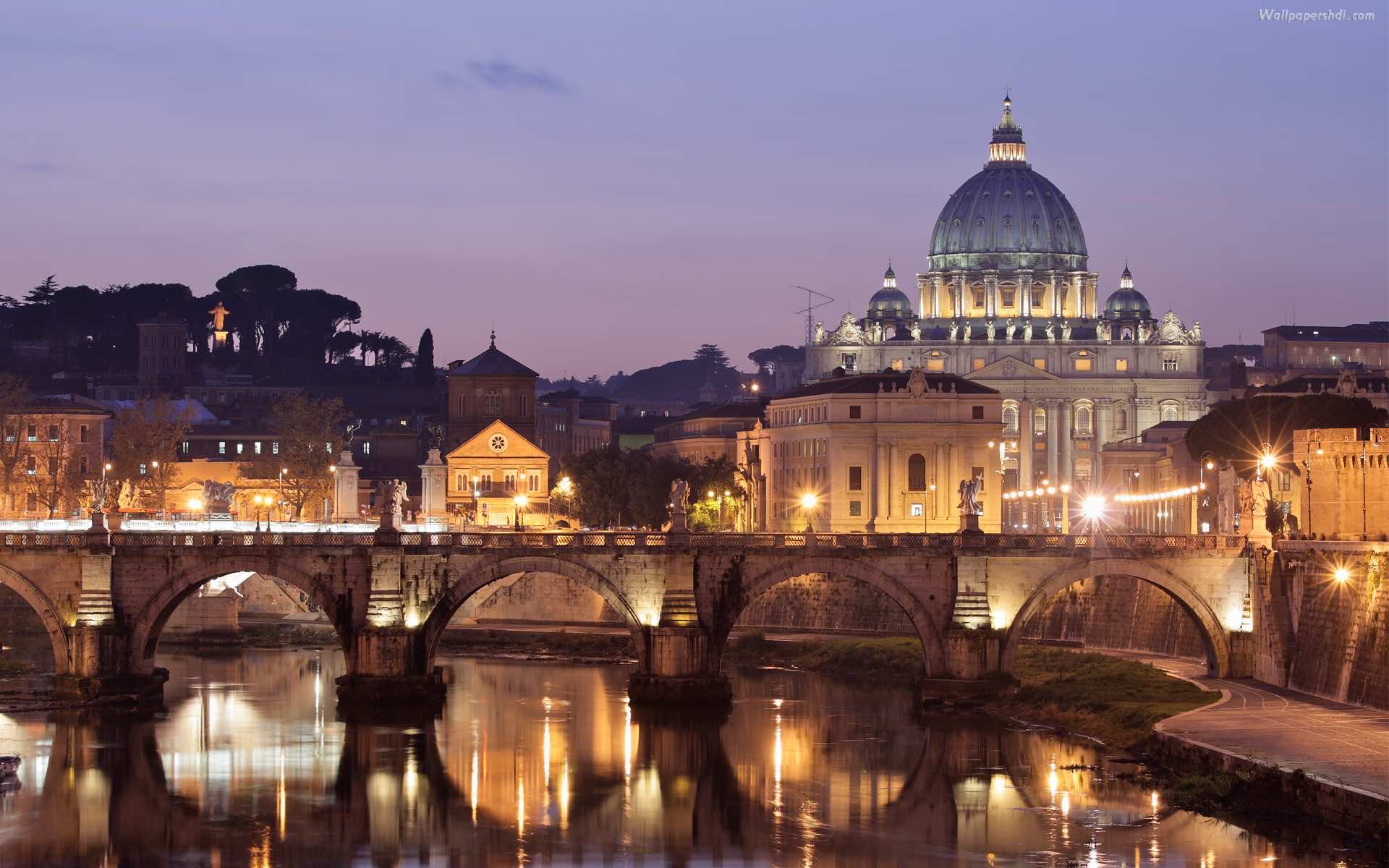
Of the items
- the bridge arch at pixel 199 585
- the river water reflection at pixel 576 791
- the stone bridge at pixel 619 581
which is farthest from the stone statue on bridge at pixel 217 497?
the river water reflection at pixel 576 791

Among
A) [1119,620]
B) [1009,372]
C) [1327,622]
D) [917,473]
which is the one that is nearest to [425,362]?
[1009,372]

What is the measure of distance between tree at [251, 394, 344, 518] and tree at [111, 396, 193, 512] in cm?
548

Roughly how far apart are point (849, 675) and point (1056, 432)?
113 meters

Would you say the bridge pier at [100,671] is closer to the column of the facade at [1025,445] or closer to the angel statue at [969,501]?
the angel statue at [969,501]

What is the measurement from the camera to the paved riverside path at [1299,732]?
156 feet

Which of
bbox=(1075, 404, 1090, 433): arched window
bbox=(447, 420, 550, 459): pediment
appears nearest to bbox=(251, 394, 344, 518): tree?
bbox=(447, 420, 550, 459): pediment

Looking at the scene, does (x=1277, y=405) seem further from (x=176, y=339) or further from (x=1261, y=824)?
(x=176, y=339)

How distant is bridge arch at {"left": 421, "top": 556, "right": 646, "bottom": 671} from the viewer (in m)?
70.8

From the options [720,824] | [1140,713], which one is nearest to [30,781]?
[720,824]

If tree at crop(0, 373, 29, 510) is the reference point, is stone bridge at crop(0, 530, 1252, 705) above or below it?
below

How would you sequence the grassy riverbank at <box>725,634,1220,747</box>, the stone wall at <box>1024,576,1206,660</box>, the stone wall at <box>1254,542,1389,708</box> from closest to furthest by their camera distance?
the stone wall at <box>1254,542,1389,708</box> < the grassy riverbank at <box>725,634,1220,747</box> < the stone wall at <box>1024,576,1206,660</box>

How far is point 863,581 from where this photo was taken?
230 feet

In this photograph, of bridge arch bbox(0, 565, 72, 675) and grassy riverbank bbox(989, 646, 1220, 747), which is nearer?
grassy riverbank bbox(989, 646, 1220, 747)

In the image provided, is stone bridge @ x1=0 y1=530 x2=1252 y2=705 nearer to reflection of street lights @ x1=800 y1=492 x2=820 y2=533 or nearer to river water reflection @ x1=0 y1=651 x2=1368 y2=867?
river water reflection @ x1=0 y1=651 x2=1368 y2=867
